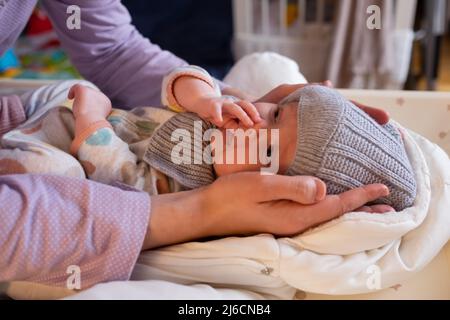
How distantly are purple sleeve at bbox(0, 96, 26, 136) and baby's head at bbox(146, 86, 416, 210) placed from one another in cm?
29

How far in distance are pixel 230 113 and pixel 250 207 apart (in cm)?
16

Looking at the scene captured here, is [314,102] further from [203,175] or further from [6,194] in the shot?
[6,194]

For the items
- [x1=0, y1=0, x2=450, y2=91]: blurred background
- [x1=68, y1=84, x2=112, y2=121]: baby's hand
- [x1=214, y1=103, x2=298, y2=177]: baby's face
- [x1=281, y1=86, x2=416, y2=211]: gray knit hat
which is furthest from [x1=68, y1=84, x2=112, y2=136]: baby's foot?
[x1=0, y1=0, x2=450, y2=91]: blurred background

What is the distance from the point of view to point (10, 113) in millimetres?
1006

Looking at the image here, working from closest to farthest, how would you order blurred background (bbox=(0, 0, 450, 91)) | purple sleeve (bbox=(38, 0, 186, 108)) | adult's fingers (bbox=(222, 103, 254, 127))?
1. adult's fingers (bbox=(222, 103, 254, 127))
2. purple sleeve (bbox=(38, 0, 186, 108))
3. blurred background (bbox=(0, 0, 450, 91))

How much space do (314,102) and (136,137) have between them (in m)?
0.34

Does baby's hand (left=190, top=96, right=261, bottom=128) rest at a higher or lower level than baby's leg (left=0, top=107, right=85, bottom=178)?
higher

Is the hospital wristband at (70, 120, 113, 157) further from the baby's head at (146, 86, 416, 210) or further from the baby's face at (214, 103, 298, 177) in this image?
the baby's face at (214, 103, 298, 177)

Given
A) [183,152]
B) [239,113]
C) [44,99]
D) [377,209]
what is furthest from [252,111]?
[44,99]

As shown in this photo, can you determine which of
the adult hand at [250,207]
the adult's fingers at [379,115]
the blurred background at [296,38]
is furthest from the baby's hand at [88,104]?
the blurred background at [296,38]

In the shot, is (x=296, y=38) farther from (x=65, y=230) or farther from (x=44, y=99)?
(x=65, y=230)

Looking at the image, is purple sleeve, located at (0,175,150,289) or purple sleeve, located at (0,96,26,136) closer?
purple sleeve, located at (0,175,150,289)

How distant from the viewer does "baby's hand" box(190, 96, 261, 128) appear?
2.71 feet

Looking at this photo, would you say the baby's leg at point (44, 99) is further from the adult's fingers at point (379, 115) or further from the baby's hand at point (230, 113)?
the adult's fingers at point (379, 115)
